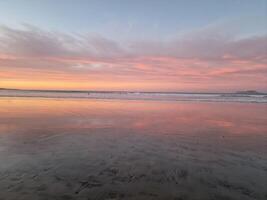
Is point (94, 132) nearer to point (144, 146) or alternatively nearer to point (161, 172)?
point (144, 146)

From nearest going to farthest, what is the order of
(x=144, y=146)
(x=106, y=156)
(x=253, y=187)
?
(x=253, y=187)
(x=106, y=156)
(x=144, y=146)

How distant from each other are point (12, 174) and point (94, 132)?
15.5ft

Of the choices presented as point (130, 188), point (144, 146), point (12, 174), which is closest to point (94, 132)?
point (144, 146)

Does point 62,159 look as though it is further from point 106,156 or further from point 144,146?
point 144,146

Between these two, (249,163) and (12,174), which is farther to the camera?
(249,163)

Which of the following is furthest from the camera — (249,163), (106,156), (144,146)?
(144,146)

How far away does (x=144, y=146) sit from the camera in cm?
720

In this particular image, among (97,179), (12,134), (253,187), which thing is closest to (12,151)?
(12,134)

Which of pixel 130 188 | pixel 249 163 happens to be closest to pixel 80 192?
pixel 130 188

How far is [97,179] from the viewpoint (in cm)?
455

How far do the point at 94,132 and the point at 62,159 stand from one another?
11.8 feet

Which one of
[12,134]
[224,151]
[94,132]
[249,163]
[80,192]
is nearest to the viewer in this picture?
[80,192]

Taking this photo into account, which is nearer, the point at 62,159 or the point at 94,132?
the point at 62,159

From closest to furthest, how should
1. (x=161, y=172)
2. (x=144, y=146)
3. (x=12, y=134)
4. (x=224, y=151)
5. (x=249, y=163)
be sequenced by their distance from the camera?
(x=161, y=172), (x=249, y=163), (x=224, y=151), (x=144, y=146), (x=12, y=134)
